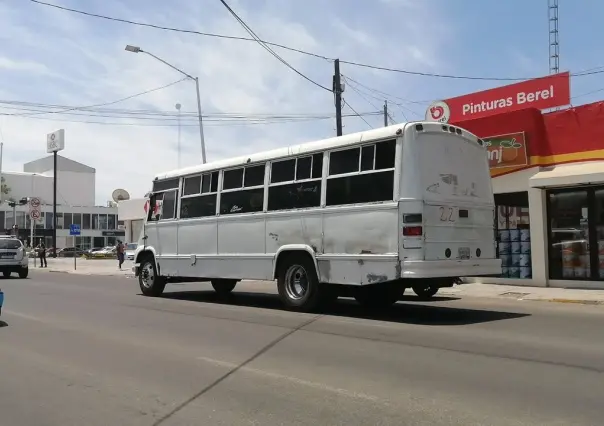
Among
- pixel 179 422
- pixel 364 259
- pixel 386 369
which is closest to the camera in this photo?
pixel 179 422

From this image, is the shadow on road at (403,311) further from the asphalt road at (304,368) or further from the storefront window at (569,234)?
the storefront window at (569,234)

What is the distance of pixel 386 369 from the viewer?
654 centimetres

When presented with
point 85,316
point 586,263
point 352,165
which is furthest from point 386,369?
point 586,263

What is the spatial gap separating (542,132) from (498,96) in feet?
12.4

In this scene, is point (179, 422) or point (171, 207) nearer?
point (179, 422)

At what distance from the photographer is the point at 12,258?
2536cm

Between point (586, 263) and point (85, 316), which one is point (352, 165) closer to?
point (85, 316)

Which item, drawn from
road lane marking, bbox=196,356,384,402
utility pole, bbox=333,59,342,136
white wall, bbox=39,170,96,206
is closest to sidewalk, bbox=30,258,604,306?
utility pole, bbox=333,59,342,136

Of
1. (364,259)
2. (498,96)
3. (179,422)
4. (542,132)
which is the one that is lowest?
(179,422)

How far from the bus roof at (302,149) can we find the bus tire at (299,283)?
2.05m

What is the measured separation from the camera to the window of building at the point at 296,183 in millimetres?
11078

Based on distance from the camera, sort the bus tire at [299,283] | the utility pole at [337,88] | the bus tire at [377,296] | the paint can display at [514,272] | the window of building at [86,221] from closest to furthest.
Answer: the bus tire at [299,283] → the bus tire at [377,296] → the paint can display at [514,272] → the utility pole at [337,88] → the window of building at [86,221]

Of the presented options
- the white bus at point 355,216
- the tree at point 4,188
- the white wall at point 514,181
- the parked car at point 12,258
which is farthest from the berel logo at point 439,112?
the tree at point 4,188

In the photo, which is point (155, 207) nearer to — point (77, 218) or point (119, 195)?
point (119, 195)
